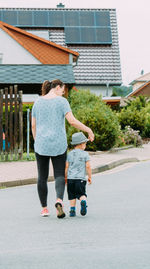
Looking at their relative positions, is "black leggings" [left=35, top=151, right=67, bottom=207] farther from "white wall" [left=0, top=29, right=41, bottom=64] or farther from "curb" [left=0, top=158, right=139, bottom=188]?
"white wall" [left=0, top=29, right=41, bottom=64]

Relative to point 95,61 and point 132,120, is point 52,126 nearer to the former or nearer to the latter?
point 132,120

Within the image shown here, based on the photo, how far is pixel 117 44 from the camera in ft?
133

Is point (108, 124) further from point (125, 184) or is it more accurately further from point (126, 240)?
point (126, 240)

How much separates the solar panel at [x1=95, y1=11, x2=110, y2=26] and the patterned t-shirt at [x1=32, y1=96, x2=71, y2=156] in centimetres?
3538

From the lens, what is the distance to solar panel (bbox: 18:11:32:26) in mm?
41000

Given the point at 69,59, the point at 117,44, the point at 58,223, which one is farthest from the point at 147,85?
the point at 58,223

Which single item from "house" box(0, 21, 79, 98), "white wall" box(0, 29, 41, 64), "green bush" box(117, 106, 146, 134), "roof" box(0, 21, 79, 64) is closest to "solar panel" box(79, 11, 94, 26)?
"house" box(0, 21, 79, 98)

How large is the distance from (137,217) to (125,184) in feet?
13.3

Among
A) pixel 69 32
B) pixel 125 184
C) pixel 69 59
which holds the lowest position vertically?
pixel 125 184

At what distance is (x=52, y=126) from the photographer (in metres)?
Answer: 6.67

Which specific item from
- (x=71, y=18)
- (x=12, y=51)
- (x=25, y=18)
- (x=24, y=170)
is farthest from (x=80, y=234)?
(x=25, y=18)

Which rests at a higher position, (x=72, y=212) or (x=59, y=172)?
(x=59, y=172)

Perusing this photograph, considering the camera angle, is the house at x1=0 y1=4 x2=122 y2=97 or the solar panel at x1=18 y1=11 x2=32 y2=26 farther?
the solar panel at x1=18 y1=11 x2=32 y2=26

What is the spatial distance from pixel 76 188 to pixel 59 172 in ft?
0.99
